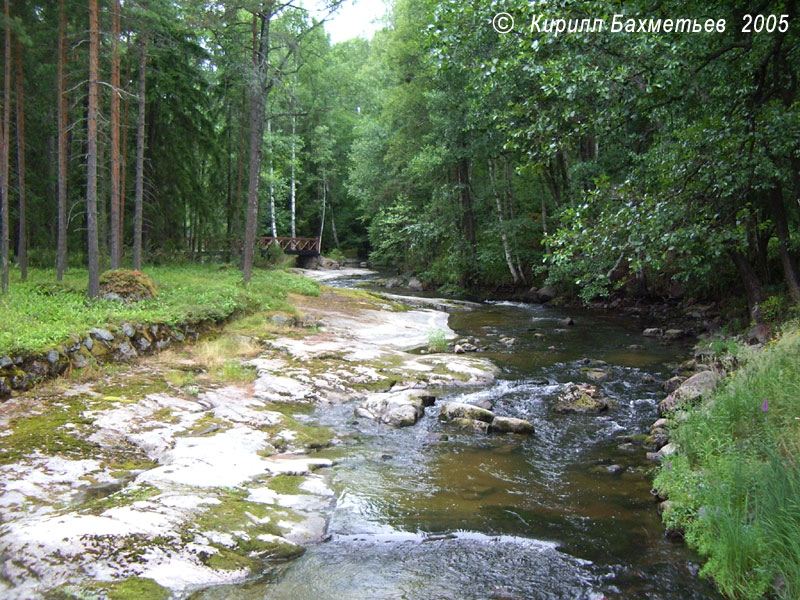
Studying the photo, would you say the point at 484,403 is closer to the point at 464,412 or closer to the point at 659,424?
the point at 464,412

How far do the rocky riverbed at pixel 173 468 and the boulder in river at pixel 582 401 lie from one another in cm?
184

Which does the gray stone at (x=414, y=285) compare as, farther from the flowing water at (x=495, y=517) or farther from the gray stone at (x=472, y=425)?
→ the gray stone at (x=472, y=425)

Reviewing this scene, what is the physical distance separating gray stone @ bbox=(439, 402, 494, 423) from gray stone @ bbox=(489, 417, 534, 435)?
19 centimetres

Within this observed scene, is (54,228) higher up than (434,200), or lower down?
lower down

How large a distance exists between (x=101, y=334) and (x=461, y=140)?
16.5 m

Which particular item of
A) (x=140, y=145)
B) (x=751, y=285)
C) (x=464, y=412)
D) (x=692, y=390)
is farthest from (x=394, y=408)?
(x=140, y=145)

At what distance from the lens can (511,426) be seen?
7.75m

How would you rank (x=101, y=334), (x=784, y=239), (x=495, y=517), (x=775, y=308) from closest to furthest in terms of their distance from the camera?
(x=495, y=517), (x=101, y=334), (x=784, y=239), (x=775, y=308)

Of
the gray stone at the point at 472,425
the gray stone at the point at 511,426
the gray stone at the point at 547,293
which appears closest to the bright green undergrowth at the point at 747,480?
the gray stone at the point at 511,426

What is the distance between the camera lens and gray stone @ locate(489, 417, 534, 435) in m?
7.71

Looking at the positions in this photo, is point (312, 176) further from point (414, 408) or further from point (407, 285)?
point (414, 408)

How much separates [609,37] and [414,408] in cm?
570

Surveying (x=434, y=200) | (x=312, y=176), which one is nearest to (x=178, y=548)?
(x=434, y=200)

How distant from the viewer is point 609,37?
246 inches
